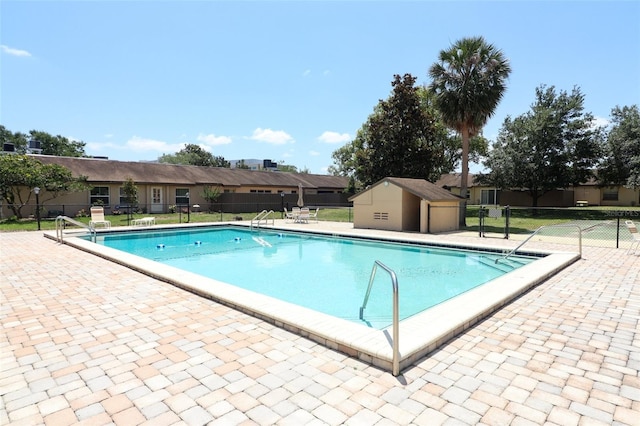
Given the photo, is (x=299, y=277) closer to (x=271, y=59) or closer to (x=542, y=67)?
(x=271, y=59)

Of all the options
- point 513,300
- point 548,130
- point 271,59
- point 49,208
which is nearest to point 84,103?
point 49,208

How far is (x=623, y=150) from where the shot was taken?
85.5ft

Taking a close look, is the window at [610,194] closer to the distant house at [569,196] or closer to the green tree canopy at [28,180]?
the distant house at [569,196]

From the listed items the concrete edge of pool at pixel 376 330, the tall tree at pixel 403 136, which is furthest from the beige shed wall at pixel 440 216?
the concrete edge of pool at pixel 376 330

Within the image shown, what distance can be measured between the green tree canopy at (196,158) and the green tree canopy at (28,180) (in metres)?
43.8

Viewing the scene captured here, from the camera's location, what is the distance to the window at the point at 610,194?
36.7 m

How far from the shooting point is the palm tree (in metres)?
18.4

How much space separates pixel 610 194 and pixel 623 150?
13.6 meters

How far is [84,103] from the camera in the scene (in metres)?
26.6

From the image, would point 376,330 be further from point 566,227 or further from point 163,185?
point 163,185

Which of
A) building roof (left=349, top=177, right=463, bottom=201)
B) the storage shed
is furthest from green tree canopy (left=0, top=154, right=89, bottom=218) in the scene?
building roof (left=349, top=177, right=463, bottom=201)

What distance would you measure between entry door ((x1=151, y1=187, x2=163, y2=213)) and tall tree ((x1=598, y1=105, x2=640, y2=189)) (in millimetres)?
32330

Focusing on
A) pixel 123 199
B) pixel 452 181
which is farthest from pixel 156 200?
pixel 452 181

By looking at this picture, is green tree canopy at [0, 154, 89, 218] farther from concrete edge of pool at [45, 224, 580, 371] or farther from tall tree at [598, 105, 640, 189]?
tall tree at [598, 105, 640, 189]
